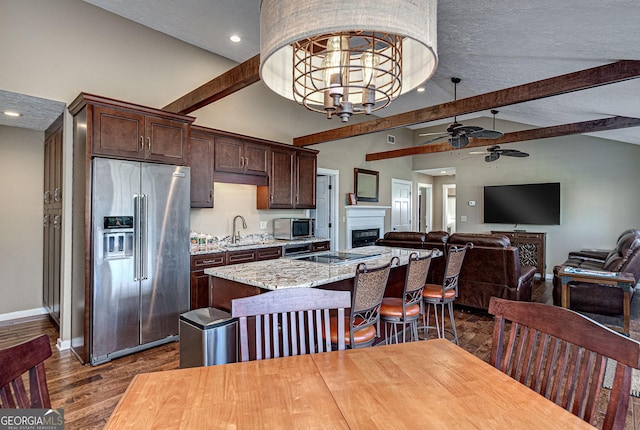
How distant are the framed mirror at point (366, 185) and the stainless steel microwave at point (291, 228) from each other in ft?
6.90

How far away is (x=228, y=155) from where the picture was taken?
4492mm

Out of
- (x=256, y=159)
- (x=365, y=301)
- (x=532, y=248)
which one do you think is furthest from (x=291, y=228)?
(x=532, y=248)

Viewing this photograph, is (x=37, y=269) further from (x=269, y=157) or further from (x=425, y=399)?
(x=425, y=399)

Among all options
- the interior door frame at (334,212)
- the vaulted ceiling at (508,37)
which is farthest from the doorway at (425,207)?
the vaulted ceiling at (508,37)

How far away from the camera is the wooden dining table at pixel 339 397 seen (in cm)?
90

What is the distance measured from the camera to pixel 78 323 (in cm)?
318

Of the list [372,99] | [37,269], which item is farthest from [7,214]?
[372,99]

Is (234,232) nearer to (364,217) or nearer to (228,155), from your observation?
(228,155)

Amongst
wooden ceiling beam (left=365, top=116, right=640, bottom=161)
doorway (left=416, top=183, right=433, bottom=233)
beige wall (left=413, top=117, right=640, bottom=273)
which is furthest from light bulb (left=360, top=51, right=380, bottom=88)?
doorway (left=416, top=183, right=433, bottom=233)

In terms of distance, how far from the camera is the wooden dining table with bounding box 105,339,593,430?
903 millimetres

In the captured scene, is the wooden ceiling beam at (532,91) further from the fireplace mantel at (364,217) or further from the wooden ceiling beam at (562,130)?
the fireplace mantel at (364,217)

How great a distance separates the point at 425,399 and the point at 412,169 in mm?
8699

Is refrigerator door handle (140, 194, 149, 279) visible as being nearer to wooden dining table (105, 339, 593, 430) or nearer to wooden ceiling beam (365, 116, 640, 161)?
wooden dining table (105, 339, 593, 430)

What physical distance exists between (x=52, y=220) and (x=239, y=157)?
2287mm
